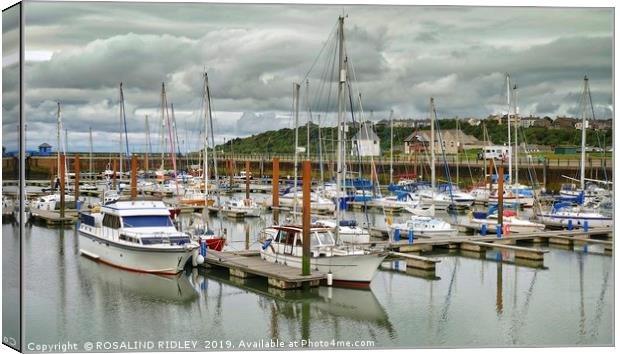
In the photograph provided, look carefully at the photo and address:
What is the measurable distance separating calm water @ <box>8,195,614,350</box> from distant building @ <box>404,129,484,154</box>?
3994 cm

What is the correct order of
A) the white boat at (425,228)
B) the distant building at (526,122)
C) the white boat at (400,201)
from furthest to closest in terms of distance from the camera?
the white boat at (400,201) → the distant building at (526,122) → the white boat at (425,228)

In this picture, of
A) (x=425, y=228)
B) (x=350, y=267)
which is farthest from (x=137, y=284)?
(x=425, y=228)

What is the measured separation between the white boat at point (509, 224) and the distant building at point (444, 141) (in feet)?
88.2

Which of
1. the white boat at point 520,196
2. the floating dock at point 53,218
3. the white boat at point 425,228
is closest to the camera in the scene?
the white boat at point 425,228

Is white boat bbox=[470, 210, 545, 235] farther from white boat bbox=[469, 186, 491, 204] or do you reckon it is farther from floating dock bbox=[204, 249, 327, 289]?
white boat bbox=[469, 186, 491, 204]

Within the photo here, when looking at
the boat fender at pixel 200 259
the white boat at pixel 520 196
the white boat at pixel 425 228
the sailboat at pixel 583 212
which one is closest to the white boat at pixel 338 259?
the boat fender at pixel 200 259

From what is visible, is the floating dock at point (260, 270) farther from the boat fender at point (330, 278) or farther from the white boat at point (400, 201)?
the white boat at point (400, 201)

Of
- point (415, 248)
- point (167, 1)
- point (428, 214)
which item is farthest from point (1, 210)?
point (428, 214)

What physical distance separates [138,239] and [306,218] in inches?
275

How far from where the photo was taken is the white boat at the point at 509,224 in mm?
35188

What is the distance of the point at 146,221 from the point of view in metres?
26.6

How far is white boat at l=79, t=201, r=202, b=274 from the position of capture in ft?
82.3

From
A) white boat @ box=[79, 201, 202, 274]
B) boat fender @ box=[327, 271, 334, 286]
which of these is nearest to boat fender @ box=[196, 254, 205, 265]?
white boat @ box=[79, 201, 202, 274]

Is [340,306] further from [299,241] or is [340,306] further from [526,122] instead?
[526,122]
